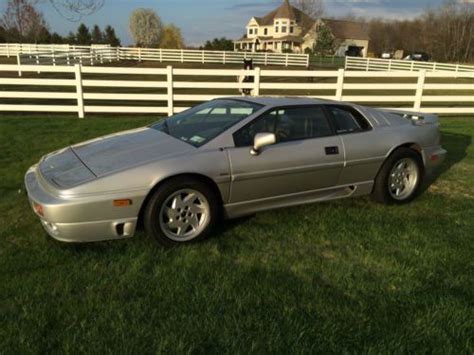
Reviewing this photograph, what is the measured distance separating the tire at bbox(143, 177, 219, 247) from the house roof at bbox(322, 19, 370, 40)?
262 ft

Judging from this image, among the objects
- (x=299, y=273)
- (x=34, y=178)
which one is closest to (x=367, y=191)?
(x=299, y=273)

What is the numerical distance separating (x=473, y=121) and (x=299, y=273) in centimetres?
1113

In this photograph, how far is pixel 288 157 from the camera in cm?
444

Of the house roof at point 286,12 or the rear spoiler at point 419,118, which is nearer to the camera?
the rear spoiler at point 419,118

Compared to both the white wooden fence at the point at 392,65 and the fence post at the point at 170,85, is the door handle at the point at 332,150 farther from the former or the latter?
the white wooden fence at the point at 392,65

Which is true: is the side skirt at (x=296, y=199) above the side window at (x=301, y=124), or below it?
below

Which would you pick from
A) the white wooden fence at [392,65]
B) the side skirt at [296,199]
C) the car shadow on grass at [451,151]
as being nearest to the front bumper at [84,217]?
the side skirt at [296,199]

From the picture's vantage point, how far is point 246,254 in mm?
3930

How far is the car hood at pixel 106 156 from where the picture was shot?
12.6ft

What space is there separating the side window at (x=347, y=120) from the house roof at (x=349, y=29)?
78242 mm

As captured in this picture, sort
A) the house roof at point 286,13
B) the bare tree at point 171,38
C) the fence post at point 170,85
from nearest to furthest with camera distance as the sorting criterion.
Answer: the fence post at point 170,85, the bare tree at point 171,38, the house roof at point 286,13

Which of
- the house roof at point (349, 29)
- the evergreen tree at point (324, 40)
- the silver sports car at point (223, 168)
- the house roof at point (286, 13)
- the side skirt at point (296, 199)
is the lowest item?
the side skirt at point (296, 199)

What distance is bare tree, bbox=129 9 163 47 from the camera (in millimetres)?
80125

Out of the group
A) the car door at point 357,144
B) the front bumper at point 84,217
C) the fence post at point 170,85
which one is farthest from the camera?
the fence post at point 170,85
